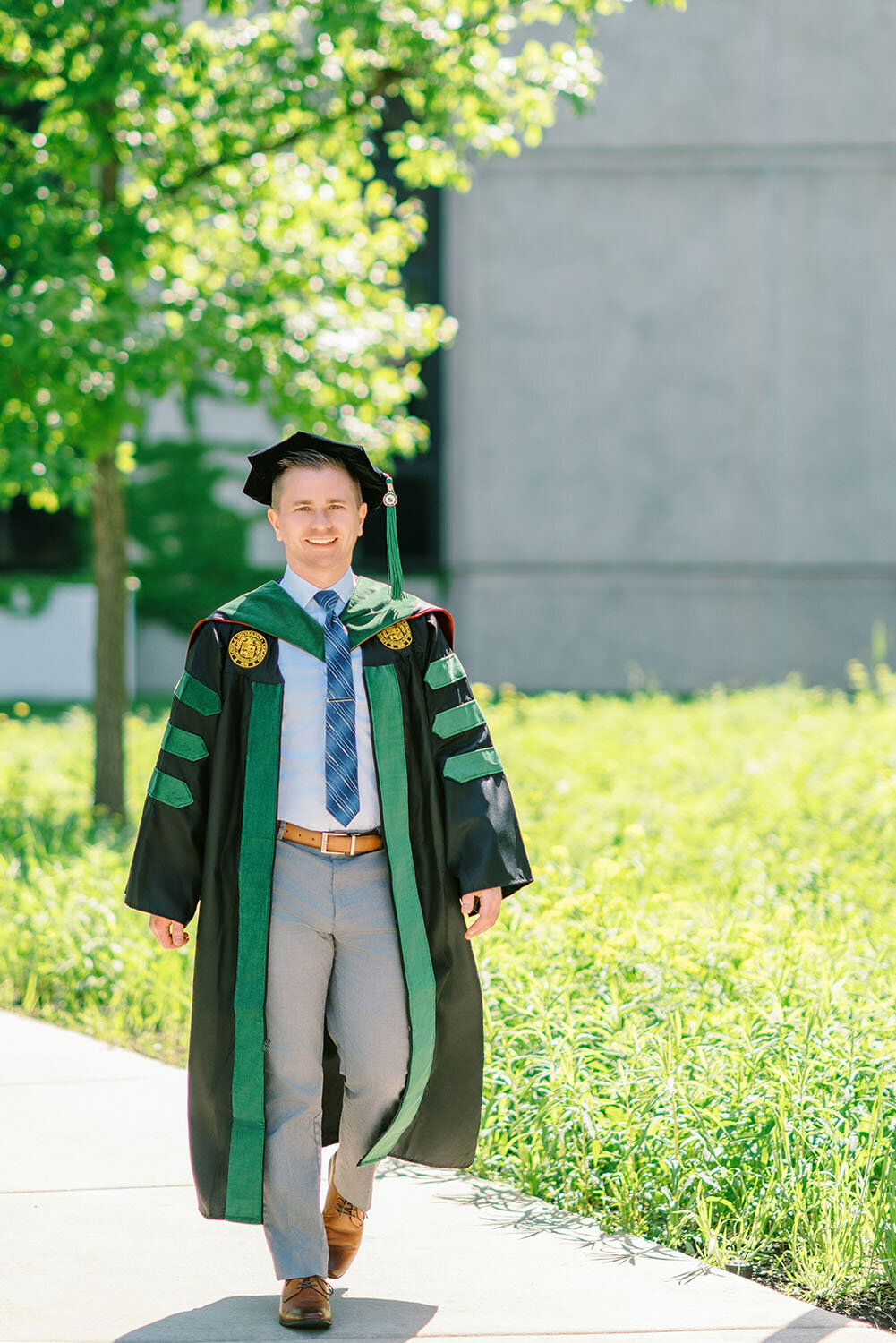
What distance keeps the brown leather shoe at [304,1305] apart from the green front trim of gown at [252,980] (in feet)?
0.53

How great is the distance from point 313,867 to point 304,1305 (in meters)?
0.84

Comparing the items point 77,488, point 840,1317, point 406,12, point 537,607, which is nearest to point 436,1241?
point 840,1317

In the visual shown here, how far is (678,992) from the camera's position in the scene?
15.9 ft

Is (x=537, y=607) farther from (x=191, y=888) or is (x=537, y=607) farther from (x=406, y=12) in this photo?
(x=191, y=888)

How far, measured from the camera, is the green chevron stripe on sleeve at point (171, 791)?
3102 mm

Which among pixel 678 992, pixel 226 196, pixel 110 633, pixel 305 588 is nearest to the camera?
pixel 305 588

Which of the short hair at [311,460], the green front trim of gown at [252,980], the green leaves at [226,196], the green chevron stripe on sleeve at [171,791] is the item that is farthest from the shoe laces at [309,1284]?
the green leaves at [226,196]

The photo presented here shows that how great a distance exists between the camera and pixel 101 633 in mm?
9422

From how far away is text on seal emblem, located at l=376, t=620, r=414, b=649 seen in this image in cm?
320

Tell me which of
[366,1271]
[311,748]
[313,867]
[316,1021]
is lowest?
[366,1271]

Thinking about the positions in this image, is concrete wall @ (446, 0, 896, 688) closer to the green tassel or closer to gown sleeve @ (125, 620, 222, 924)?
the green tassel

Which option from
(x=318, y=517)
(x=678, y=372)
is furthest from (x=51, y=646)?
(x=318, y=517)

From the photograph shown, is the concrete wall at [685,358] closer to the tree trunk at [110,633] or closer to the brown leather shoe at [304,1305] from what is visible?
the tree trunk at [110,633]

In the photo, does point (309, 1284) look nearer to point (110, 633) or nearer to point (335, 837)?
point (335, 837)
